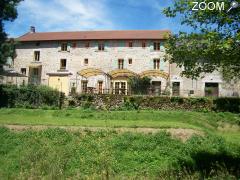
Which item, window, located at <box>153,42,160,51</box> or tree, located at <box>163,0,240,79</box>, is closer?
tree, located at <box>163,0,240,79</box>

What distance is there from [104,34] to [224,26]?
129ft

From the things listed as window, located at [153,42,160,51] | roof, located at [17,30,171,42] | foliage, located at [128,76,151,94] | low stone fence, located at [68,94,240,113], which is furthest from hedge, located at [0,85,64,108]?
window, located at [153,42,160,51]

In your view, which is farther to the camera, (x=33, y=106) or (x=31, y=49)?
(x=31, y=49)

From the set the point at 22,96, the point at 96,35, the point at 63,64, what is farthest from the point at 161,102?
the point at 63,64

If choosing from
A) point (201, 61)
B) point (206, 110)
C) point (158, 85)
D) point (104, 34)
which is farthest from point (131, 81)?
point (201, 61)

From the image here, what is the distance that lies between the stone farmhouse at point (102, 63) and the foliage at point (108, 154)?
26.3m

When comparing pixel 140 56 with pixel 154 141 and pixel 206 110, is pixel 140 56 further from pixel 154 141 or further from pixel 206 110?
pixel 154 141

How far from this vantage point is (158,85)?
46.8m

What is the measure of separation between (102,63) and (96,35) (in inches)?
160

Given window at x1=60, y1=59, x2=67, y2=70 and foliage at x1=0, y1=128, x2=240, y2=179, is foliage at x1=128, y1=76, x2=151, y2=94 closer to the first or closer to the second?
window at x1=60, y1=59, x2=67, y2=70

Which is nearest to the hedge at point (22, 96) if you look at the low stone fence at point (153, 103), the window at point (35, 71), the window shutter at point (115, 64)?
Result: the low stone fence at point (153, 103)

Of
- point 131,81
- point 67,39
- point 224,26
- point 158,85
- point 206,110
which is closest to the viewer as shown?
point 224,26

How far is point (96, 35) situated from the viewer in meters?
50.7

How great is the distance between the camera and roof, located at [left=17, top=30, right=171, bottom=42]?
48.5m
